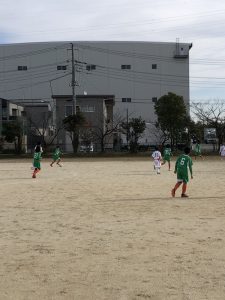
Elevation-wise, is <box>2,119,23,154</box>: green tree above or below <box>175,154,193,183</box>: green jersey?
above

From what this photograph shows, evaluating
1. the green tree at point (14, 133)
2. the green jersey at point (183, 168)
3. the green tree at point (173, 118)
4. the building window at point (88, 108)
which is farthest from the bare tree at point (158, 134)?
the green jersey at point (183, 168)

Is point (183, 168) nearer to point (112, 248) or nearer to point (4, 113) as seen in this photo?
point (112, 248)

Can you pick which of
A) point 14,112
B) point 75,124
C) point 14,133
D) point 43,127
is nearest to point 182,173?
point 75,124

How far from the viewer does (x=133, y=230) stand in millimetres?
8633

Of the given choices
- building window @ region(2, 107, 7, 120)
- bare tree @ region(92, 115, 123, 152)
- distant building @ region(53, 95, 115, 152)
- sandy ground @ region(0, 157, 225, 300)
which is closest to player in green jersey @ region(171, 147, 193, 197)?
sandy ground @ region(0, 157, 225, 300)

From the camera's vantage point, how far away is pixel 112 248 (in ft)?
23.7

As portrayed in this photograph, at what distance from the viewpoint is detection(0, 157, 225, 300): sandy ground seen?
527 cm

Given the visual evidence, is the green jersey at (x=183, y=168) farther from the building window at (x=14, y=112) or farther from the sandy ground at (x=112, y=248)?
the building window at (x=14, y=112)

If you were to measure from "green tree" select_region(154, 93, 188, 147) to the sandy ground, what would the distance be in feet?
124

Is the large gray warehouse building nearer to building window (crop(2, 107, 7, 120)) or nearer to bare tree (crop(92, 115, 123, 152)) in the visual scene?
bare tree (crop(92, 115, 123, 152))

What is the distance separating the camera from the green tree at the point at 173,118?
51.1 m

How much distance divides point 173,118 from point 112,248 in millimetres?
44765

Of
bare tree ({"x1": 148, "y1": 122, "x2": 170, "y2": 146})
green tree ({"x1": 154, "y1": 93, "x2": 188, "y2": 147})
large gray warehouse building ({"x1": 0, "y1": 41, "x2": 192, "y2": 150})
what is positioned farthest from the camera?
large gray warehouse building ({"x1": 0, "y1": 41, "x2": 192, "y2": 150})

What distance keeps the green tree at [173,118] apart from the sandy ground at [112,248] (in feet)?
124
